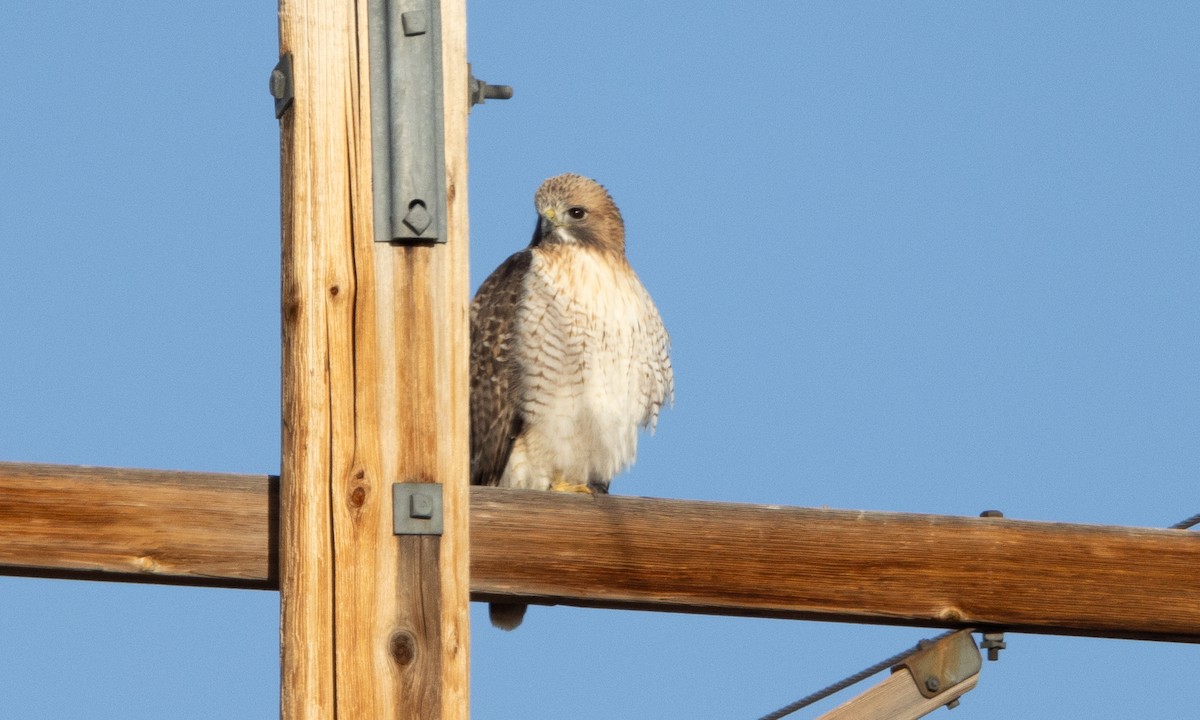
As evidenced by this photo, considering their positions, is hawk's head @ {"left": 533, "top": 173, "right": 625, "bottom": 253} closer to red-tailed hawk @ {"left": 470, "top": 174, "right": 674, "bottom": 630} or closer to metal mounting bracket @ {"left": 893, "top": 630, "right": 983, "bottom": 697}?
red-tailed hawk @ {"left": 470, "top": 174, "right": 674, "bottom": 630}

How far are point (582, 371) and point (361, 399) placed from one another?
2853 mm

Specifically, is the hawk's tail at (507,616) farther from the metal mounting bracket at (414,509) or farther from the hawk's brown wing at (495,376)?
the metal mounting bracket at (414,509)

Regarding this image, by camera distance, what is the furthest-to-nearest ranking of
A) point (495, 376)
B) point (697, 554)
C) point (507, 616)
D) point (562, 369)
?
point (495, 376)
point (562, 369)
point (507, 616)
point (697, 554)

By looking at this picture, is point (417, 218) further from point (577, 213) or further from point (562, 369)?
point (577, 213)

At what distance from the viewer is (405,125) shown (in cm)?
324

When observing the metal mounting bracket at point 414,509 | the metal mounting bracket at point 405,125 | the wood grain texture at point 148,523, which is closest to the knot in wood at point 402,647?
the metal mounting bracket at point 414,509

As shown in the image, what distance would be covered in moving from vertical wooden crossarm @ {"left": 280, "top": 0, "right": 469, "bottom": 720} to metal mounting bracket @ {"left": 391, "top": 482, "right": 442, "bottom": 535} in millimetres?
14

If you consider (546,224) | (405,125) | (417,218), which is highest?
(546,224)

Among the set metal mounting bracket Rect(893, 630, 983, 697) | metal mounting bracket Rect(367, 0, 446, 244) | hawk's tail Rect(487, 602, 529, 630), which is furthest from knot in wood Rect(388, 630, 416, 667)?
hawk's tail Rect(487, 602, 529, 630)

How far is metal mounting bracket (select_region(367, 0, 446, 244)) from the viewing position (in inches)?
127

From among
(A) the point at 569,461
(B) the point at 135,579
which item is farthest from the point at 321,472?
(A) the point at 569,461

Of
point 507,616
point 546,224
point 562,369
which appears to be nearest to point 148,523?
point 507,616

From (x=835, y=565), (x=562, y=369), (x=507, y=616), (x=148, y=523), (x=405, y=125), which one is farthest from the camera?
(x=562, y=369)

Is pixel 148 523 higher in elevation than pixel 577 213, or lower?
→ lower
